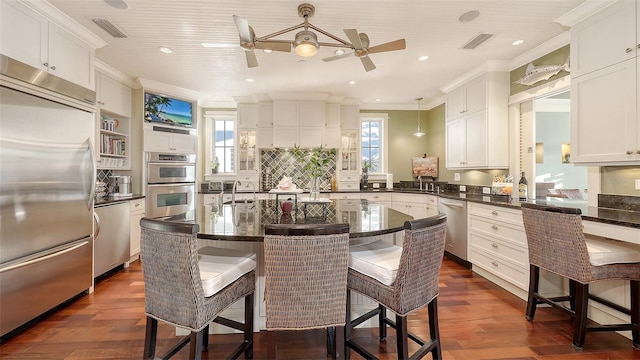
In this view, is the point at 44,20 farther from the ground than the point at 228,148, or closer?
farther from the ground

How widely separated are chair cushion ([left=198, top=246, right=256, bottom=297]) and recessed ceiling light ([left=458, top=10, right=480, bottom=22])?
2730 mm

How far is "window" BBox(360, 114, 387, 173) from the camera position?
20.0 ft

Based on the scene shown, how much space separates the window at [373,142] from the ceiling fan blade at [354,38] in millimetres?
3890

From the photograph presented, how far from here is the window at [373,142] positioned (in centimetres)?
609

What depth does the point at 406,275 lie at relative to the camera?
4.61 ft

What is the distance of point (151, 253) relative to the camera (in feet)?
4.59

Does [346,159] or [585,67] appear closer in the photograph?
[585,67]

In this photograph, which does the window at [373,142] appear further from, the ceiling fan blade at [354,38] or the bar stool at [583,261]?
the bar stool at [583,261]

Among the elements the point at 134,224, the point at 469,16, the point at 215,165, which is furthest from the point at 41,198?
the point at 469,16

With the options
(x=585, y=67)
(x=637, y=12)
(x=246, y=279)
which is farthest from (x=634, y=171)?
(x=246, y=279)

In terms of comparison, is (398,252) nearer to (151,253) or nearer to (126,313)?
(151,253)

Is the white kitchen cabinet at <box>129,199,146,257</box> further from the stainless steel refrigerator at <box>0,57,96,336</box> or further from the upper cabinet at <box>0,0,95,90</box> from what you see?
the upper cabinet at <box>0,0,95,90</box>

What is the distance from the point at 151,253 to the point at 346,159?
464 cm

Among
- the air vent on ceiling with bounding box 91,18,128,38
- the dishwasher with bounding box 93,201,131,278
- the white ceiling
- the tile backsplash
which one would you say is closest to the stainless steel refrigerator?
the dishwasher with bounding box 93,201,131,278
